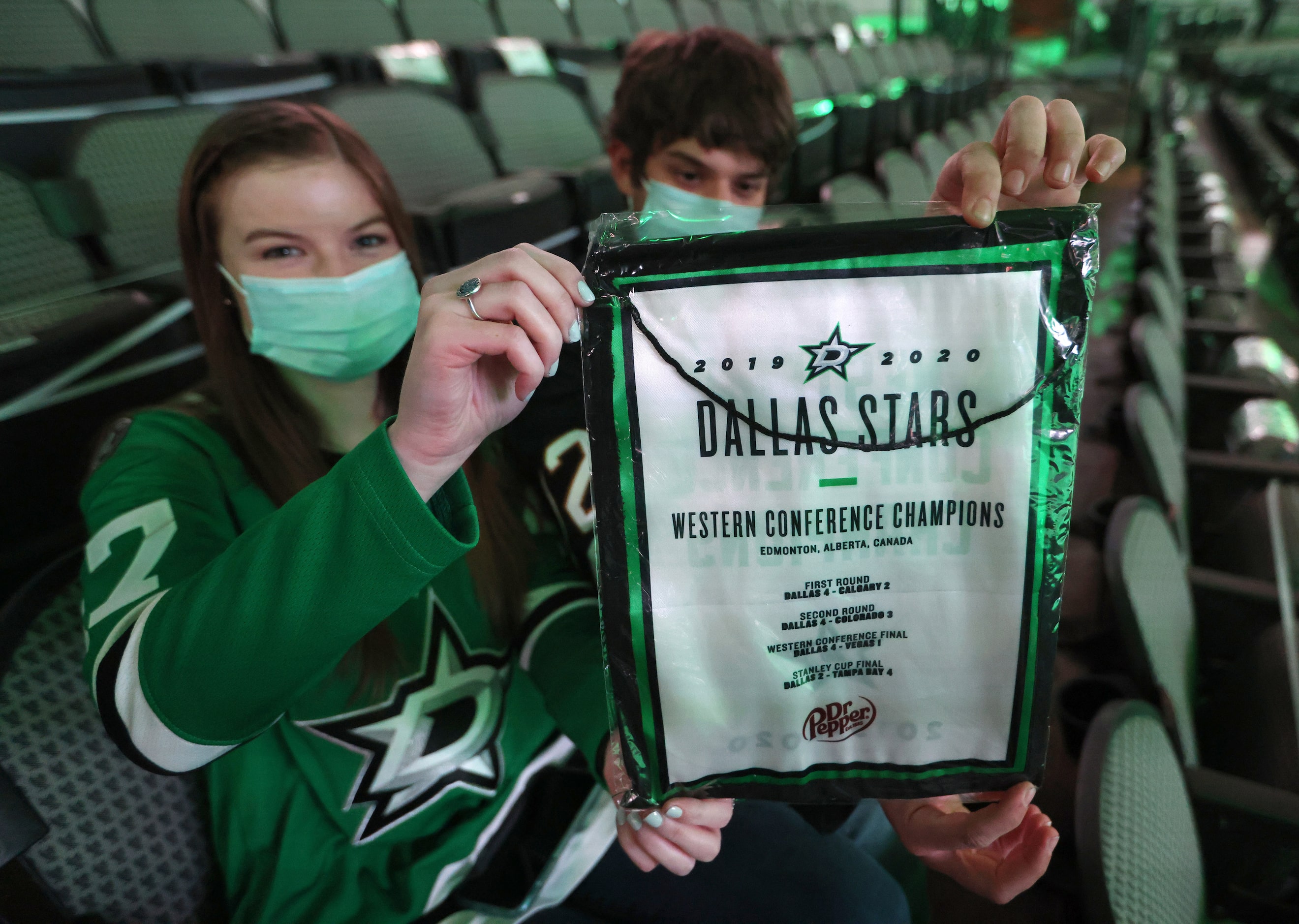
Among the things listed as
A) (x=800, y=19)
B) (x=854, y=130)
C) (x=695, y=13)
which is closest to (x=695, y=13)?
(x=695, y=13)

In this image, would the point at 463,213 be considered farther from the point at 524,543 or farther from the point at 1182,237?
the point at 1182,237

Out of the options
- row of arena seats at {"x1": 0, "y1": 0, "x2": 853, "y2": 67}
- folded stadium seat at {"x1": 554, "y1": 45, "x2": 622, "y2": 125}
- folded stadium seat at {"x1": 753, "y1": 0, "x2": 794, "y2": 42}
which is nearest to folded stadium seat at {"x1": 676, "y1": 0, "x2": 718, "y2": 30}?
row of arena seats at {"x1": 0, "y1": 0, "x2": 853, "y2": 67}

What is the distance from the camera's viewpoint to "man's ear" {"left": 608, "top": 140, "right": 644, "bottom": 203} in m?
1.21

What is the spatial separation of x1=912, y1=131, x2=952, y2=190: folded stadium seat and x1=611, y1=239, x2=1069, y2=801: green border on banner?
1.89m

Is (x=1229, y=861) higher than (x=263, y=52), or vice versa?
(x=263, y=52)

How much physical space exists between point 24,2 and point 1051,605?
10.3 feet

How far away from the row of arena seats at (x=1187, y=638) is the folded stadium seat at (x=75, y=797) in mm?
926

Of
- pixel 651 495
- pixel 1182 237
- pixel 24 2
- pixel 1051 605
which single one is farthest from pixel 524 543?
pixel 1182 237

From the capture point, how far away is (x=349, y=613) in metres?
0.50

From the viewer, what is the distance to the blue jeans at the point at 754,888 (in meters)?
0.77

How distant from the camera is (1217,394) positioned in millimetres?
2016

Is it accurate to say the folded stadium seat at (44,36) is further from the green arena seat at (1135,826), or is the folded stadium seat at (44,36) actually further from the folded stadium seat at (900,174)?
the green arena seat at (1135,826)

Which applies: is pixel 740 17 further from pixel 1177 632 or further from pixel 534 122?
pixel 1177 632

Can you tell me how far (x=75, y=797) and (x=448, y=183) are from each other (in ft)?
7.13
